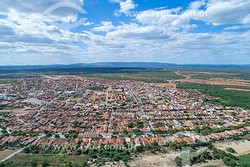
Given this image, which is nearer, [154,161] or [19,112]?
[154,161]

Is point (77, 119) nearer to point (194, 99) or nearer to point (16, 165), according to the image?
point (16, 165)

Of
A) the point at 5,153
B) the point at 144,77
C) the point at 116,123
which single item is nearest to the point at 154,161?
the point at 116,123

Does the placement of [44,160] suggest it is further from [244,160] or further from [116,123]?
[244,160]

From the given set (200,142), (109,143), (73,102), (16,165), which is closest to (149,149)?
(109,143)

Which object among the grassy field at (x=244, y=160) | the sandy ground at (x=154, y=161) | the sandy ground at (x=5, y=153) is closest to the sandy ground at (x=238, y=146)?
the grassy field at (x=244, y=160)

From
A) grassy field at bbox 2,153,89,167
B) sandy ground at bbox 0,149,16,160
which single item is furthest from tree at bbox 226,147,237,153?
sandy ground at bbox 0,149,16,160
